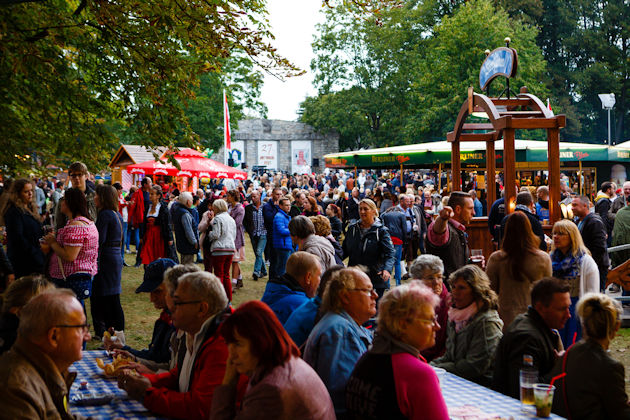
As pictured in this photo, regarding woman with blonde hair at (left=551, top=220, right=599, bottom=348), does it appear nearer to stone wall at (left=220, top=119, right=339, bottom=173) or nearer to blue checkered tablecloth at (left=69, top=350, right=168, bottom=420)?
blue checkered tablecloth at (left=69, top=350, right=168, bottom=420)

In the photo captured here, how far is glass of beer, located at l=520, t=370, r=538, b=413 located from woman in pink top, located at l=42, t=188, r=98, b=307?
15.2 feet

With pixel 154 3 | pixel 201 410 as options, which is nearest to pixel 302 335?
pixel 201 410

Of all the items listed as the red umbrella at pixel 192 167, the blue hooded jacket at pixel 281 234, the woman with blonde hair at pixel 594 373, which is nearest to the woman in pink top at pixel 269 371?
the woman with blonde hair at pixel 594 373

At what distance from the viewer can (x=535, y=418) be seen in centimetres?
341

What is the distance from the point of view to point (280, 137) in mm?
63500

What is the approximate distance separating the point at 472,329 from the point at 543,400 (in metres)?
1.20

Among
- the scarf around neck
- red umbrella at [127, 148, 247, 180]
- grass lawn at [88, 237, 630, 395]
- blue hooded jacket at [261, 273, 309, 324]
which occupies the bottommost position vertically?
grass lawn at [88, 237, 630, 395]

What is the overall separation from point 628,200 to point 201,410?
369 inches

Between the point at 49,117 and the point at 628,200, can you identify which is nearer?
the point at 49,117

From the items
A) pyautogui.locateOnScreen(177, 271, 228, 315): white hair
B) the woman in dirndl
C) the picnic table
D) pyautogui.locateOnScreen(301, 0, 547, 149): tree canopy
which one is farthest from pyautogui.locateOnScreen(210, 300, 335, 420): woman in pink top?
pyautogui.locateOnScreen(301, 0, 547, 149): tree canopy

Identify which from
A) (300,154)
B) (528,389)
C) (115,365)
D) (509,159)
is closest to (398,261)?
(509,159)

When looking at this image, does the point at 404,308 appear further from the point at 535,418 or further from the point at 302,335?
the point at 302,335

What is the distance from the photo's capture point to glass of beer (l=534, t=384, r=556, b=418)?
338cm

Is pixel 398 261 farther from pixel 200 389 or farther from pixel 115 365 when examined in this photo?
pixel 200 389
